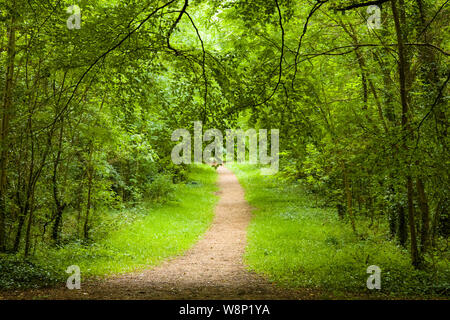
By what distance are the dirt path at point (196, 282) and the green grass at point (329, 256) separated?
1.82ft

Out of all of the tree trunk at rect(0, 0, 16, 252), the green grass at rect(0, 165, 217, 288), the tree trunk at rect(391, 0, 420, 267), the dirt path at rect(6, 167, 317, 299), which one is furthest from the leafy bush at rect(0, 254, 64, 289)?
the tree trunk at rect(391, 0, 420, 267)

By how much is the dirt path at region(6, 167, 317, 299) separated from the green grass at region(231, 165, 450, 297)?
0.55 m

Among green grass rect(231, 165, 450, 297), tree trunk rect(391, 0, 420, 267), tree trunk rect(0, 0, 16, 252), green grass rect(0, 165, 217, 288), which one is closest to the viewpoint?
tree trunk rect(391, 0, 420, 267)

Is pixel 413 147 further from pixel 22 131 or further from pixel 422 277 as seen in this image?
pixel 22 131

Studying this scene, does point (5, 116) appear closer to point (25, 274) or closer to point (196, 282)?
point (25, 274)

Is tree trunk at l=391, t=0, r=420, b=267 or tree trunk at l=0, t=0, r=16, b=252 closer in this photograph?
tree trunk at l=391, t=0, r=420, b=267

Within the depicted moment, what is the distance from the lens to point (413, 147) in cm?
690

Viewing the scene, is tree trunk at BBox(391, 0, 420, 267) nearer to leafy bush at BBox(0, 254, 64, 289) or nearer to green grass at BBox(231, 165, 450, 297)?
green grass at BBox(231, 165, 450, 297)

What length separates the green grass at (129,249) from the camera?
771 cm

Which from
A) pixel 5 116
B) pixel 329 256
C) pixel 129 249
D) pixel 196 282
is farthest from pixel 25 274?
pixel 329 256

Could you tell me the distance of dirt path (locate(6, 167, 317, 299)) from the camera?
21.6 ft

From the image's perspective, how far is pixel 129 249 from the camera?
38.0ft
